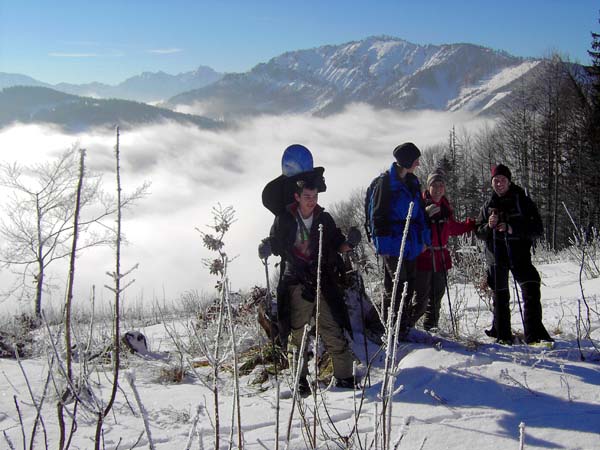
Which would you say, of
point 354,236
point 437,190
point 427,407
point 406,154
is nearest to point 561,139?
point 437,190

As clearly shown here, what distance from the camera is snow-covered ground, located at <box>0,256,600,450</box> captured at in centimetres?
235

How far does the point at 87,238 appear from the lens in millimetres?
22891

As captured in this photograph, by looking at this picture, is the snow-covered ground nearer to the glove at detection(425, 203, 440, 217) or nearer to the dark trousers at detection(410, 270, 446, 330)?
the dark trousers at detection(410, 270, 446, 330)

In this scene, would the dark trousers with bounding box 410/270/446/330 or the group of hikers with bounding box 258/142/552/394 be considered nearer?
the group of hikers with bounding box 258/142/552/394

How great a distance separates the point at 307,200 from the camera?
362 cm

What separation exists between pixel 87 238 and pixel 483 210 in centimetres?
2222

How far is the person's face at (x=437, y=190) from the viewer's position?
4.74 meters

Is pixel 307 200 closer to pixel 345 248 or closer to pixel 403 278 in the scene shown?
pixel 345 248

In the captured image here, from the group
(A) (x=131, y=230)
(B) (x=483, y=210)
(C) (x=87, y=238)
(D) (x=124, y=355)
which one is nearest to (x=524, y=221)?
(B) (x=483, y=210)

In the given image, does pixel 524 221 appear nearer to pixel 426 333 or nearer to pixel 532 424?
pixel 426 333

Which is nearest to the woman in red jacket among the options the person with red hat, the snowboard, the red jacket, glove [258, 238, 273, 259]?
the red jacket

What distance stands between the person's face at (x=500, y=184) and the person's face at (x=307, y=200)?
1.72 m

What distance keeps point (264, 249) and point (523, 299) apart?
2.32 meters

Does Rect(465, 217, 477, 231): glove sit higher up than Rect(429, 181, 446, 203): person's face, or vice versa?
Rect(429, 181, 446, 203): person's face
